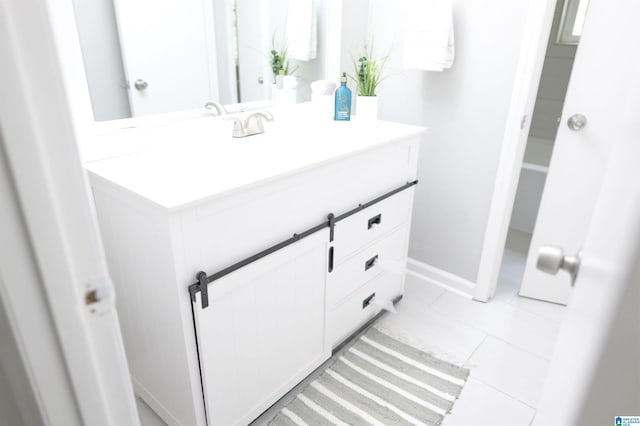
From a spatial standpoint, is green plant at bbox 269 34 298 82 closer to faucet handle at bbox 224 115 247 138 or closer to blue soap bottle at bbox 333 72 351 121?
blue soap bottle at bbox 333 72 351 121

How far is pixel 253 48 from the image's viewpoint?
174 centimetres

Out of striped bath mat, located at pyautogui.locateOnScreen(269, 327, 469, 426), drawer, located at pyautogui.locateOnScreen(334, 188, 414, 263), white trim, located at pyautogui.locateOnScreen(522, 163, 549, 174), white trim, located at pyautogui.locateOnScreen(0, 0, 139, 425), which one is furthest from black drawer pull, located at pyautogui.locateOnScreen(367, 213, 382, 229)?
white trim, located at pyautogui.locateOnScreen(522, 163, 549, 174)

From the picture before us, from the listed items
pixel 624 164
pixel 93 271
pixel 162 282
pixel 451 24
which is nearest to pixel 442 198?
pixel 451 24

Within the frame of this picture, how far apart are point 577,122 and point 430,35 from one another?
777 millimetres

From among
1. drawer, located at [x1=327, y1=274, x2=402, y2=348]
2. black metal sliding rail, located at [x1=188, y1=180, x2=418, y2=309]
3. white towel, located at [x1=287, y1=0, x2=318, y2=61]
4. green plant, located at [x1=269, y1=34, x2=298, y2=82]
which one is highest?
white towel, located at [x1=287, y1=0, x2=318, y2=61]

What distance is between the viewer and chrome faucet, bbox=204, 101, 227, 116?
1.61 metres

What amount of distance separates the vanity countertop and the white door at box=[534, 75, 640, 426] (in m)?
0.83

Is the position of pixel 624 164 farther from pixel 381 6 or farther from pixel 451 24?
pixel 381 6

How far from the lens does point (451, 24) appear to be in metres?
1.90

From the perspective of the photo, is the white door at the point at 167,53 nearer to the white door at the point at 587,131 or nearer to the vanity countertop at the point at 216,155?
the vanity countertop at the point at 216,155

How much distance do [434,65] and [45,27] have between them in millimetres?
1837

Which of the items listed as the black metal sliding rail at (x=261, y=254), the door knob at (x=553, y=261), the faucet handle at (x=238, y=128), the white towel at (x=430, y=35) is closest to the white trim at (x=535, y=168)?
the white towel at (x=430, y=35)

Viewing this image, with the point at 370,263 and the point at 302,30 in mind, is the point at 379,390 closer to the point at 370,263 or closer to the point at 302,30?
the point at 370,263

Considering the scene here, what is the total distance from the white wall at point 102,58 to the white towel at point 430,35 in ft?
4.22
